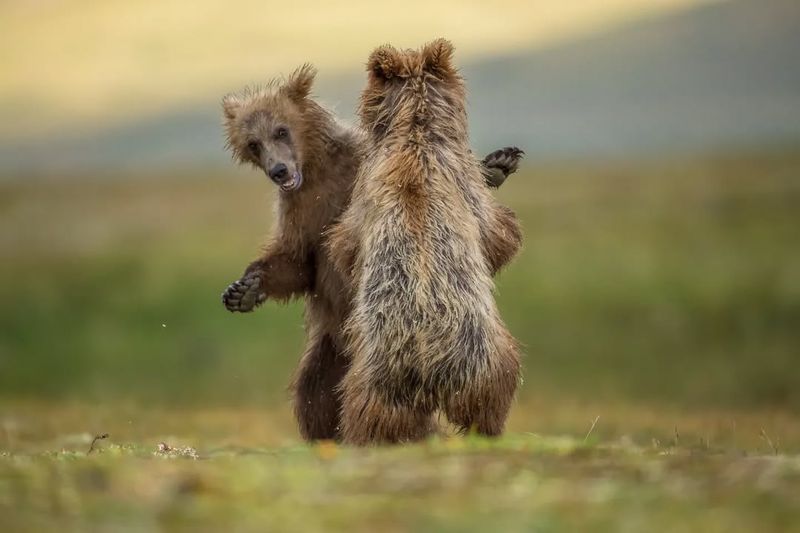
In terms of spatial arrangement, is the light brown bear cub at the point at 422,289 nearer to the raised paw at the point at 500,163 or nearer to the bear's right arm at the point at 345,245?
the bear's right arm at the point at 345,245

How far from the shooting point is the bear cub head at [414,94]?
1035cm

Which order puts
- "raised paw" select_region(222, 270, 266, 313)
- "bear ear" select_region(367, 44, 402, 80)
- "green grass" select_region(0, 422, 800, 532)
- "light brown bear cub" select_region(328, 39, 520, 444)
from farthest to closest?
"raised paw" select_region(222, 270, 266, 313), "bear ear" select_region(367, 44, 402, 80), "light brown bear cub" select_region(328, 39, 520, 444), "green grass" select_region(0, 422, 800, 532)

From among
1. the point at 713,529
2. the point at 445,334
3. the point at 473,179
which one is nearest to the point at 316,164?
the point at 473,179

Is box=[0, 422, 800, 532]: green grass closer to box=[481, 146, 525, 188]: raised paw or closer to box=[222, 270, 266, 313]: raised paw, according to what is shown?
box=[222, 270, 266, 313]: raised paw

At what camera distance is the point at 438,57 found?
10633 mm

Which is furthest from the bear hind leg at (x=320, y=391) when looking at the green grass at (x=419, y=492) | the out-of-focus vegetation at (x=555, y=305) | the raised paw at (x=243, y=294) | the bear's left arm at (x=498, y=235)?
the out-of-focus vegetation at (x=555, y=305)

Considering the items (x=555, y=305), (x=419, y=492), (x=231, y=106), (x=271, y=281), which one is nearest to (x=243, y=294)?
(x=271, y=281)

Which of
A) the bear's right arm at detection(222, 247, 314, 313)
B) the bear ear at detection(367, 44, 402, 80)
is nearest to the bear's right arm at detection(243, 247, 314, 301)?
the bear's right arm at detection(222, 247, 314, 313)

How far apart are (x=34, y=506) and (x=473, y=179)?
4.75 metres

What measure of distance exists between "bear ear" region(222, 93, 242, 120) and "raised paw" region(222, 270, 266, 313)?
192 cm

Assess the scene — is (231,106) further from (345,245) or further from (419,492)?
(419,492)

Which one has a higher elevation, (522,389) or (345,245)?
(345,245)

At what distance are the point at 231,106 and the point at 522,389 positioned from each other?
15.1m

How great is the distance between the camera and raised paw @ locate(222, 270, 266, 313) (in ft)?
36.5
